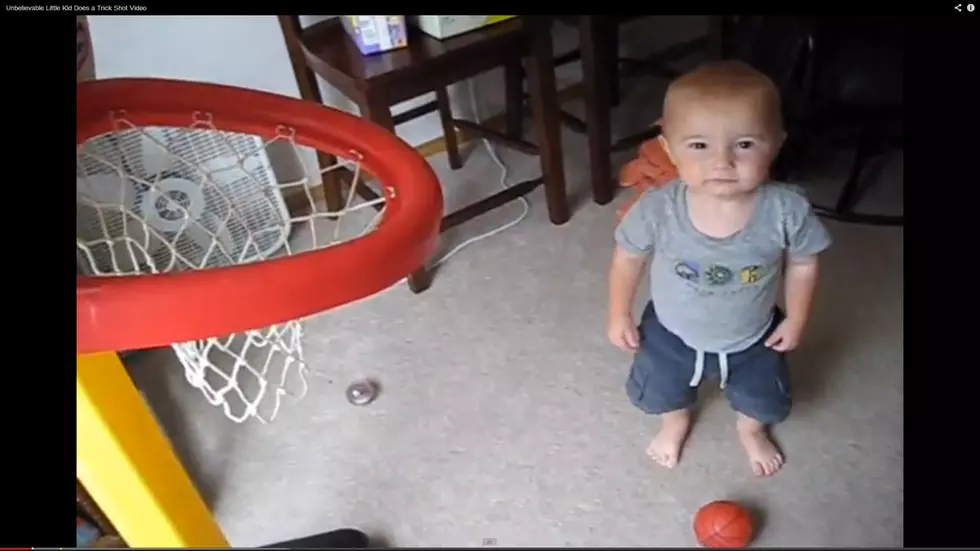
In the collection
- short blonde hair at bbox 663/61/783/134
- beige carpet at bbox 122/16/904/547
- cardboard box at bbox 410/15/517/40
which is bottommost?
beige carpet at bbox 122/16/904/547

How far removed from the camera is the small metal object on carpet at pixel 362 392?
1.82 m

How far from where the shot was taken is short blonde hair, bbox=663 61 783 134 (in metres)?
1.26

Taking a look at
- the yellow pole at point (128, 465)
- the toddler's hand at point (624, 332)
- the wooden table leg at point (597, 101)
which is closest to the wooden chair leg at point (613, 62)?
the wooden table leg at point (597, 101)

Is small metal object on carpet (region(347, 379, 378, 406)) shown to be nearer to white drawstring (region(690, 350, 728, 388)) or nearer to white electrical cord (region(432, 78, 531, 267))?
white electrical cord (region(432, 78, 531, 267))

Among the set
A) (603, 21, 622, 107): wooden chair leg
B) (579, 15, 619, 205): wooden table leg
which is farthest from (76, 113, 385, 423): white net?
(603, 21, 622, 107): wooden chair leg

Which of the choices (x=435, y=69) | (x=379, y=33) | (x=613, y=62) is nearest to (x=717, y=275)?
(x=435, y=69)

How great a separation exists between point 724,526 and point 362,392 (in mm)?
671

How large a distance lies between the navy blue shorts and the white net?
1.49 ft

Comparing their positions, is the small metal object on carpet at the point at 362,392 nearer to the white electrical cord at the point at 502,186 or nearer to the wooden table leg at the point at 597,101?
the white electrical cord at the point at 502,186

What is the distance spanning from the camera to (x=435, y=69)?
1832 millimetres

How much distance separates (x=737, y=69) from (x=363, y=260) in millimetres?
612
